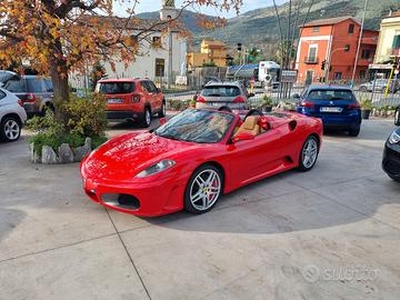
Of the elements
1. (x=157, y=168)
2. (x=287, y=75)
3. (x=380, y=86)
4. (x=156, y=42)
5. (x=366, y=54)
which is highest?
(x=366, y=54)

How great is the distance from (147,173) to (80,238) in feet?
3.13

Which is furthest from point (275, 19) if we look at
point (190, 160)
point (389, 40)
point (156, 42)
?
point (190, 160)

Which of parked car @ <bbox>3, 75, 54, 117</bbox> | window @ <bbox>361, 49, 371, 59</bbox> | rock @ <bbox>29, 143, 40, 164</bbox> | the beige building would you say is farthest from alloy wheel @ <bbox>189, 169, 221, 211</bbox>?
window @ <bbox>361, 49, 371, 59</bbox>

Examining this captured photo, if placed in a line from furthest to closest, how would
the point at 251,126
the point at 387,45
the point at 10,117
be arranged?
the point at 387,45 < the point at 10,117 < the point at 251,126

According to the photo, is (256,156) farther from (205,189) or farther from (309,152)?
(309,152)

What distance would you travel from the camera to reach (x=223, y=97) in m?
9.39

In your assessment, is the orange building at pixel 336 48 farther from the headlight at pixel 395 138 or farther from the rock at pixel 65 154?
the rock at pixel 65 154

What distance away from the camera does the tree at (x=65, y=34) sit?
4.68 meters

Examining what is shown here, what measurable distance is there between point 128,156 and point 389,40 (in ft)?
168

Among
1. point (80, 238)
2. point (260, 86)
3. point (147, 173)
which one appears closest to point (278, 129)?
point (147, 173)

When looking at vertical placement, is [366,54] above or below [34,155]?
above

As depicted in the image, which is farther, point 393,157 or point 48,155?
point 48,155

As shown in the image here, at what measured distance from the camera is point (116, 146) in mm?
4371

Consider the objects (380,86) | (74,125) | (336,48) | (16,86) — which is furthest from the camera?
(336,48)
